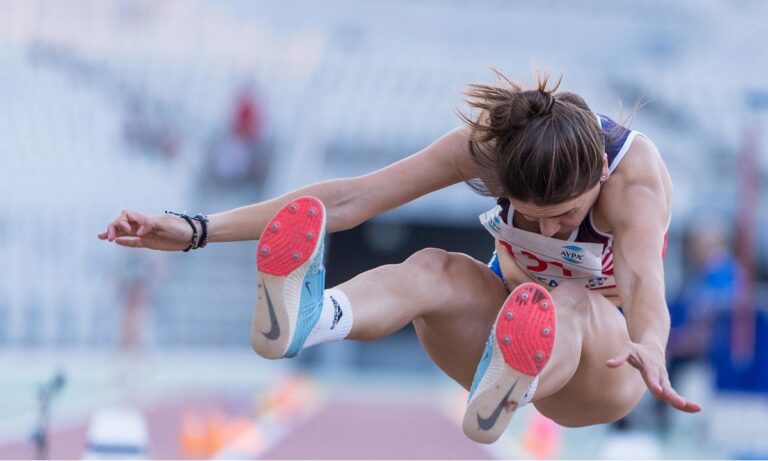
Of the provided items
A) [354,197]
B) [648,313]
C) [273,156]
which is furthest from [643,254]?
[273,156]

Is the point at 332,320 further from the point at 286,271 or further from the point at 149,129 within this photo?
the point at 149,129

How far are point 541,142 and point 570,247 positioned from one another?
48 centimetres

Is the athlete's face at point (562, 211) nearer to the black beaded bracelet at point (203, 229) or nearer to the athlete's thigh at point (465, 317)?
the athlete's thigh at point (465, 317)

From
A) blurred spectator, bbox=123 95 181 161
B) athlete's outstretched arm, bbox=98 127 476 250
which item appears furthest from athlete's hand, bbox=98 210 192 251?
blurred spectator, bbox=123 95 181 161

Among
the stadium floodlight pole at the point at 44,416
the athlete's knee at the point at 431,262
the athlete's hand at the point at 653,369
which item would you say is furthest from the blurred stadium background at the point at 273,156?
the athlete's hand at the point at 653,369

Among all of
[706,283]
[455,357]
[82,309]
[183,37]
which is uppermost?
[455,357]

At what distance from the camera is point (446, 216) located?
47.9 ft

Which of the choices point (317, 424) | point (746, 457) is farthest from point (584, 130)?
point (317, 424)

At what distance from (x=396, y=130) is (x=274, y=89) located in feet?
5.47

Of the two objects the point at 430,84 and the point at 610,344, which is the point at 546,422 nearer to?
the point at 610,344

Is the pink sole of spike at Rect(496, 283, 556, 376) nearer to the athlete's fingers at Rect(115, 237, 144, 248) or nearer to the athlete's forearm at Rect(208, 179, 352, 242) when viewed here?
the athlete's forearm at Rect(208, 179, 352, 242)

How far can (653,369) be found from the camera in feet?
7.55

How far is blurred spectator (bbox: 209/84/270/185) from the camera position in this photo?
1359cm

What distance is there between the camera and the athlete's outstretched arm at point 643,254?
2.44 meters
